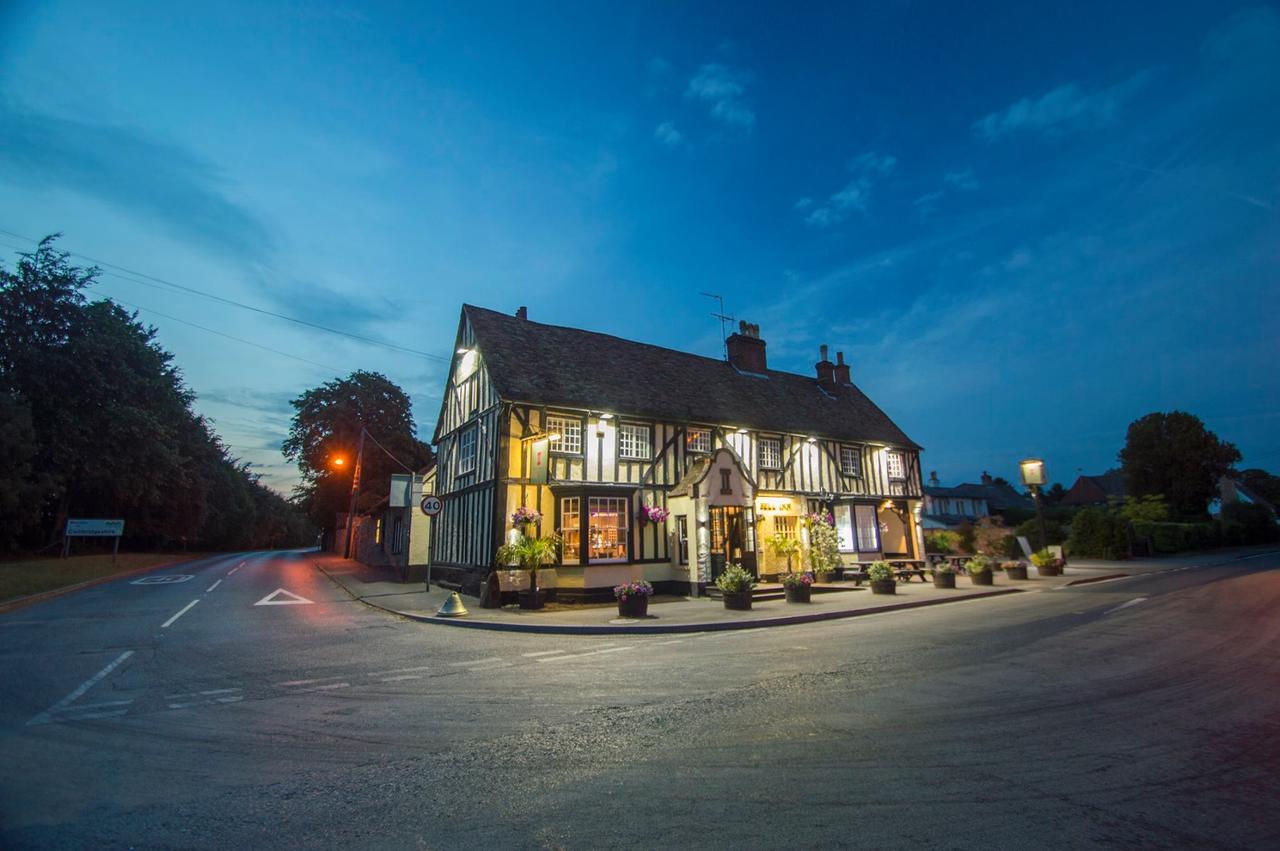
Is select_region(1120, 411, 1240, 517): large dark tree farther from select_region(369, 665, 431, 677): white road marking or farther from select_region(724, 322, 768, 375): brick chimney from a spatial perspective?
select_region(369, 665, 431, 677): white road marking

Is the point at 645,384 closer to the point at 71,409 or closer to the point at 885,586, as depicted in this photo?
the point at 885,586

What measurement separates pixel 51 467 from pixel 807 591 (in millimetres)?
37248

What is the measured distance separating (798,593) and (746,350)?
14.3m

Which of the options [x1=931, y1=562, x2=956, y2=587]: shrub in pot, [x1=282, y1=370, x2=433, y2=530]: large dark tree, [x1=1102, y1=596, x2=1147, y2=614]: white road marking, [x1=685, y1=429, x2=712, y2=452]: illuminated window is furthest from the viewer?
[x1=282, y1=370, x2=433, y2=530]: large dark tree

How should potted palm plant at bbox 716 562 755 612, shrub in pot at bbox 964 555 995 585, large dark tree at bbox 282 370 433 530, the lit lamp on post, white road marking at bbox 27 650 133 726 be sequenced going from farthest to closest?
1. large dark tree at bbox 282 370 433 530
2. the lit lamp on post
3. shrub in pot at bbox 964 555 995 585
4. potted palm plant at bbox 716 562 755 612
5. white road marking at bbox 27 650 133 726

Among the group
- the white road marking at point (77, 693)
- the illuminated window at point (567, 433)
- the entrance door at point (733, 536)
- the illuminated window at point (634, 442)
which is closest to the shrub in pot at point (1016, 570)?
the entrance door at point (733, 536)

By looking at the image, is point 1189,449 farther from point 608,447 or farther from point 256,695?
point 256,695

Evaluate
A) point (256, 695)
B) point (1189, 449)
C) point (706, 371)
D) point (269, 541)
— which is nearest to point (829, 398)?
point (706, 371)

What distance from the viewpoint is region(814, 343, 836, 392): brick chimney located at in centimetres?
2892

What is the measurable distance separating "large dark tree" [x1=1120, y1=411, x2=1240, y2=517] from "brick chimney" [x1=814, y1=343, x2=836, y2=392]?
4570 centimetres

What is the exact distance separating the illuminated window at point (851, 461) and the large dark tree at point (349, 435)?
26.7m

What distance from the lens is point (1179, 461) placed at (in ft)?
173

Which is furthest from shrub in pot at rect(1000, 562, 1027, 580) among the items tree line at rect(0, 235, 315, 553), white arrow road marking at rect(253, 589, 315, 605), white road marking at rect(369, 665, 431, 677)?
tree line at rect(0, 235, 315, 553)

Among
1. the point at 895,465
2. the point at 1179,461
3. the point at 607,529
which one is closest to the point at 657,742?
the point at 607,529
